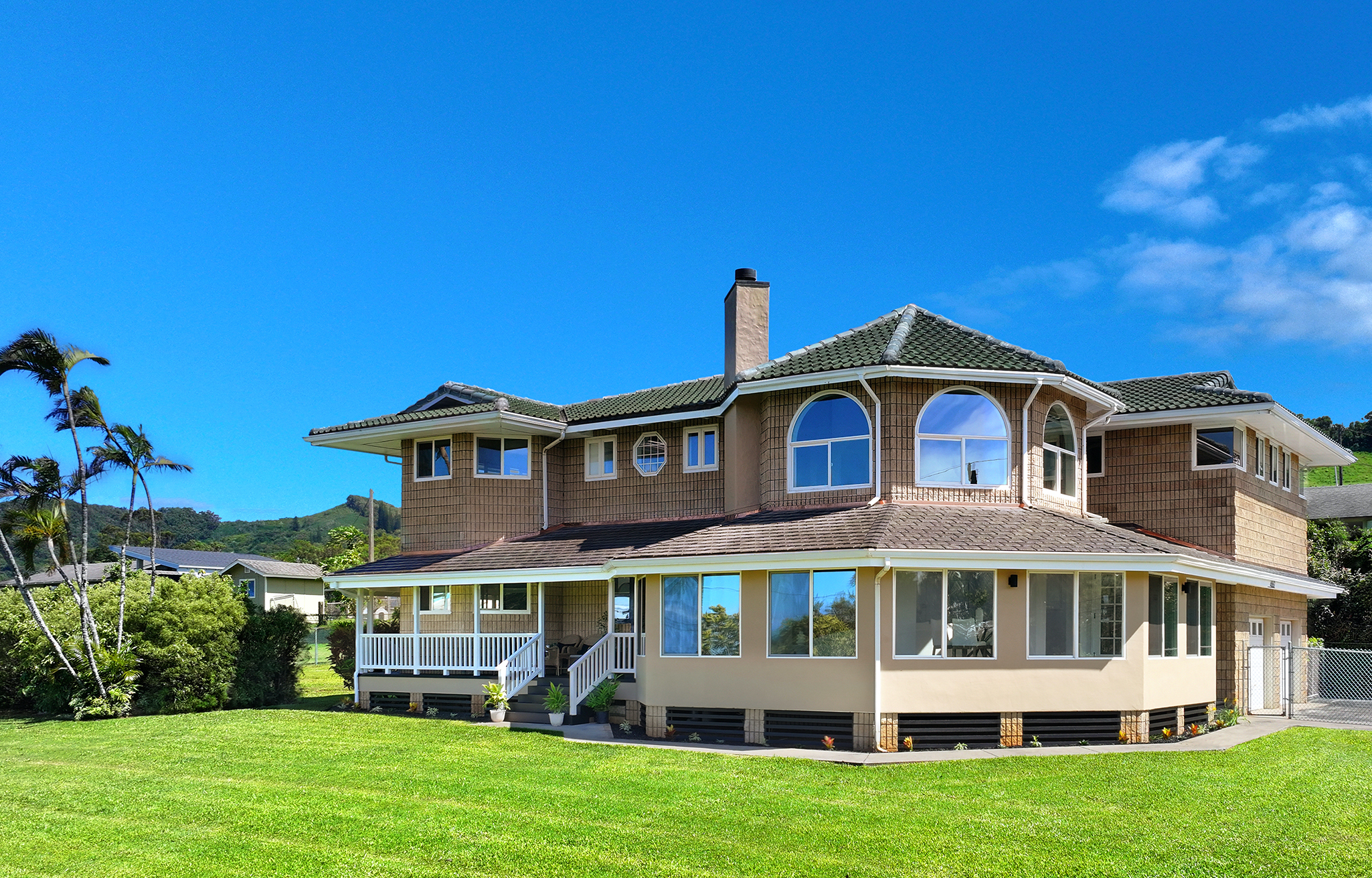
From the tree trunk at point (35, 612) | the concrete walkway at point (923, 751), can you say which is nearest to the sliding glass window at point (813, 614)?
the concrete walkway at point (923, 751)

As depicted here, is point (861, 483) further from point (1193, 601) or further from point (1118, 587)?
point (1193, 601)

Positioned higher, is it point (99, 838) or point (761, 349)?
point (761, 349)

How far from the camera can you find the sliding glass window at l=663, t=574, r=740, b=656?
55.3ft

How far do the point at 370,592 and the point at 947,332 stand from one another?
1420 centimetres

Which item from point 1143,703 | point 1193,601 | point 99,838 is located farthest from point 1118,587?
point 99,838

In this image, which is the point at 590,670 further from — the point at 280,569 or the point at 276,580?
the point at 276,580

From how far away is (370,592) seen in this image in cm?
2395

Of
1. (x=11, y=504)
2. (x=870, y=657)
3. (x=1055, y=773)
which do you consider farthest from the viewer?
(x=11, y=504)

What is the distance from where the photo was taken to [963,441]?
17.9 meters

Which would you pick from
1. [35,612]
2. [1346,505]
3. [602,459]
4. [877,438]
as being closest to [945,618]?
[877,438]

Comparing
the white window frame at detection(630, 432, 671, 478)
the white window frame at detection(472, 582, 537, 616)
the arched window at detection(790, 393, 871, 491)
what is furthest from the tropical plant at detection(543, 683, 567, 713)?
the white window frame at detection(630, 432, 671, 478)

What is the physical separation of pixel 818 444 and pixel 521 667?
730 centimetres

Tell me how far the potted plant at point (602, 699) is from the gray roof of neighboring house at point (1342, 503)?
4207 centimetres

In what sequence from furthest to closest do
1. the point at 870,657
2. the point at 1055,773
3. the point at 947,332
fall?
the point at 947,332, the point at 870,657, the point at 1055,773
